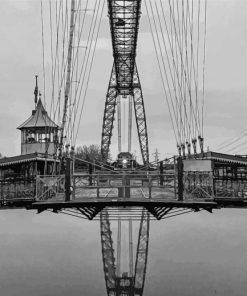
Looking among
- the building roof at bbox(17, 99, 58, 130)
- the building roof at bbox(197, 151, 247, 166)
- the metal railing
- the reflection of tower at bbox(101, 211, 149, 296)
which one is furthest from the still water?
the building roof at bbox(17, 99, 58, 130)

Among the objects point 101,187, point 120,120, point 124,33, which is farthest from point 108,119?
point 101,187

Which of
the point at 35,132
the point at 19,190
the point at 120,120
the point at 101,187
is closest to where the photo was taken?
the point at 101,187

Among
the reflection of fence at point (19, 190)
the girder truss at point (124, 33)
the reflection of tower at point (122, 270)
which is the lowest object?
the reflection of tower at point (122, 270)

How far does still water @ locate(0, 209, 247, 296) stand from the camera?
24422 mm

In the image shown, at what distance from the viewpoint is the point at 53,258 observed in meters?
34.3

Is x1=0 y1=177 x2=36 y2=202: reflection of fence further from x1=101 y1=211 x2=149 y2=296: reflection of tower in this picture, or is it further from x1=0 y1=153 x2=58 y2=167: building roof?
x1=101 y1=211 x2=149 y2=296: reflection of tower

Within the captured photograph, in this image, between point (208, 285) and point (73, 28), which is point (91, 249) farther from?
point (73, 28)

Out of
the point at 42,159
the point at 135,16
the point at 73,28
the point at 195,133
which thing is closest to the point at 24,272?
the point at 42,159

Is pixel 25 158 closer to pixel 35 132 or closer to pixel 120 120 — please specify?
pixel 35 132

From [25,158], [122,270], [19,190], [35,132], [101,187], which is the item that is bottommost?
[122,270]

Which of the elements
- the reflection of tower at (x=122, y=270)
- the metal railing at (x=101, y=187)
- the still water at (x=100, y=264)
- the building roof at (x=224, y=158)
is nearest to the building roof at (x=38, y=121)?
the still water at (x=100, y=264)

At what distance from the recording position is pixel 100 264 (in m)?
32.5

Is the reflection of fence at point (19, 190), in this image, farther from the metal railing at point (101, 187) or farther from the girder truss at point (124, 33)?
the girder truss at point (124, 33)

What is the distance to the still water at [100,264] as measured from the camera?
24.4m
